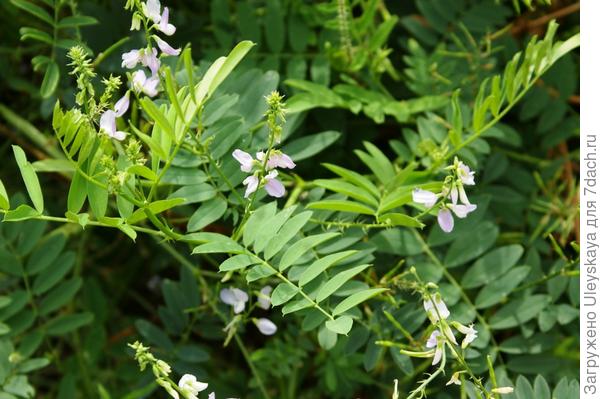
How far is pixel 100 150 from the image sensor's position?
1.03m

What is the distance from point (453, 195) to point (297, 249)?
21 centimetres

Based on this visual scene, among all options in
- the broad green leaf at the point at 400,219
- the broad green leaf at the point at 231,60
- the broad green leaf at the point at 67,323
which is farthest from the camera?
the broad green leaf at the point at 67,323

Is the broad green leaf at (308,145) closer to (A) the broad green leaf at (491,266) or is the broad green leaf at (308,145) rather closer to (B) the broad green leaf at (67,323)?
(A) the broad green leaf at (491,266)

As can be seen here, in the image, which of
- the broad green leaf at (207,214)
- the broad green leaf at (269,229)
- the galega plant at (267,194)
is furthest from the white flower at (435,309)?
the broad green leaf at (207,214)

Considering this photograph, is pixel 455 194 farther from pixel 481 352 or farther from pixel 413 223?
pixel 481 352

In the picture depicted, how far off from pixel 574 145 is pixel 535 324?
0.45 m

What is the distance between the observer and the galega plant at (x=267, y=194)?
1.01m

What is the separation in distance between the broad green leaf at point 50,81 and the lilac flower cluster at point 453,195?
0.59 meters

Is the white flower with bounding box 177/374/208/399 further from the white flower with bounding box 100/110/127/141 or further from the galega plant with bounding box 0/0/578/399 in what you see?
the white flower with bounding box 100/110/127/141

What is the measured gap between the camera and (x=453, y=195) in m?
1.05

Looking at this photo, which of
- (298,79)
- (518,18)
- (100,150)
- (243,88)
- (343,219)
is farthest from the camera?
(518,18)

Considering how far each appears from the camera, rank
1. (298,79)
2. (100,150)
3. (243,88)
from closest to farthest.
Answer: (100,150) < (243,88) < (298,79)

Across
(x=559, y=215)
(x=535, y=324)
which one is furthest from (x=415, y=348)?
(x=559, y=215)
